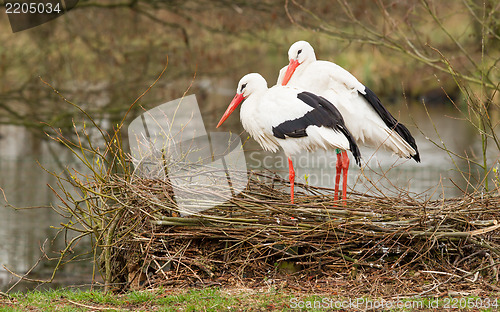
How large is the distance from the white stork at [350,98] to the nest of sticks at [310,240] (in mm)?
574

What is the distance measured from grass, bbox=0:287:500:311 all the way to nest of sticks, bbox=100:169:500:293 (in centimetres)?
28

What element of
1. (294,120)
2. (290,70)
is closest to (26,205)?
(290,70)

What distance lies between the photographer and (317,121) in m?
5.27

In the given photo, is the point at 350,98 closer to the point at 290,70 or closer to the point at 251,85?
the point at 290,70

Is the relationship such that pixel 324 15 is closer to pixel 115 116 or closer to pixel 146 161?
pixel 115 116

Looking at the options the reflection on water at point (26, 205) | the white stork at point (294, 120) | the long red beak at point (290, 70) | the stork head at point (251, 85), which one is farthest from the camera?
the reflection on water at point (26, 205)

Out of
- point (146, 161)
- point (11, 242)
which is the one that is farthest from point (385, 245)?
point (11, 242)

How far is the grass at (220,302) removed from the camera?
448 centimetres

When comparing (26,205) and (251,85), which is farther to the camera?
(26,205)

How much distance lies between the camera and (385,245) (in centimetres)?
517

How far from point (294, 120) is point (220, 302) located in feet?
5.27

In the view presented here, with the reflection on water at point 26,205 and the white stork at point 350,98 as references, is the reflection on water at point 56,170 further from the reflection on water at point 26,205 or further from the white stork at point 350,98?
the white stork at point 350,98

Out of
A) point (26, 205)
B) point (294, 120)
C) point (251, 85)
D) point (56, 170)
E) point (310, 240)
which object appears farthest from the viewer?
point (56, 170)

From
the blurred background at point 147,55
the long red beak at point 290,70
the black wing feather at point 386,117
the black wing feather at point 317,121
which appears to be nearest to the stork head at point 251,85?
the long red beak at point 290,70
